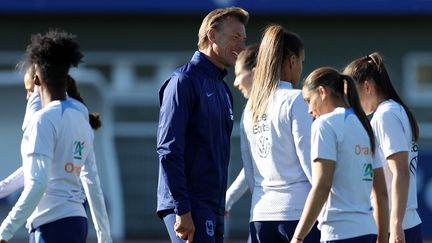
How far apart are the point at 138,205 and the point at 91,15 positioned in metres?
3.26

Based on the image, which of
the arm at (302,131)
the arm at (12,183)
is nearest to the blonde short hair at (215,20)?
the arm at (302,131)

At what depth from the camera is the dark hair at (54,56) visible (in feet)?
20.3

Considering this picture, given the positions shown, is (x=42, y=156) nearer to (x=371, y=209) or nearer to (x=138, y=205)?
(x=371, y=209)

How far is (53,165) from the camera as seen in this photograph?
607 centimetres

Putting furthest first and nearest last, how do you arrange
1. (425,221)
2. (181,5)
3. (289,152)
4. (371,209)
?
1. (181,5)
2. (425,221)
3. (289,152)
4. (371,209)

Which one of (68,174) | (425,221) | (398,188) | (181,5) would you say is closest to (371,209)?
(398,188)

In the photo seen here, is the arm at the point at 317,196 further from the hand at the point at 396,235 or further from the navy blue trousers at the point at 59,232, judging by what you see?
the navy blue trousers at the point at 59,232

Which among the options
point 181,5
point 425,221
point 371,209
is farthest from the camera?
point 181,5

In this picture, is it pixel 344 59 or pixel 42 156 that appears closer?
pixel 42 156

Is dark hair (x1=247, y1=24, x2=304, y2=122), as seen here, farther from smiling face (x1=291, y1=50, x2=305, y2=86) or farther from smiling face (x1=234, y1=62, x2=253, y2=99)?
smiling face (x1=234, y1=62, x2=253, y2=99)

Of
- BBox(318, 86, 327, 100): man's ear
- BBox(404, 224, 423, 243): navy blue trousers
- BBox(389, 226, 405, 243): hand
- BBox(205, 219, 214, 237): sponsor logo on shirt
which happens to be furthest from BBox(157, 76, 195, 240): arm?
BBox(404, 224, 423, 243): navy blue trousers

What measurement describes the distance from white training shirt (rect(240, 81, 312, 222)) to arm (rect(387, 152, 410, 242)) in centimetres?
53

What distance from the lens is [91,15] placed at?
56.7ft

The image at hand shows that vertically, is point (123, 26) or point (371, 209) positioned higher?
point (123, 26)
